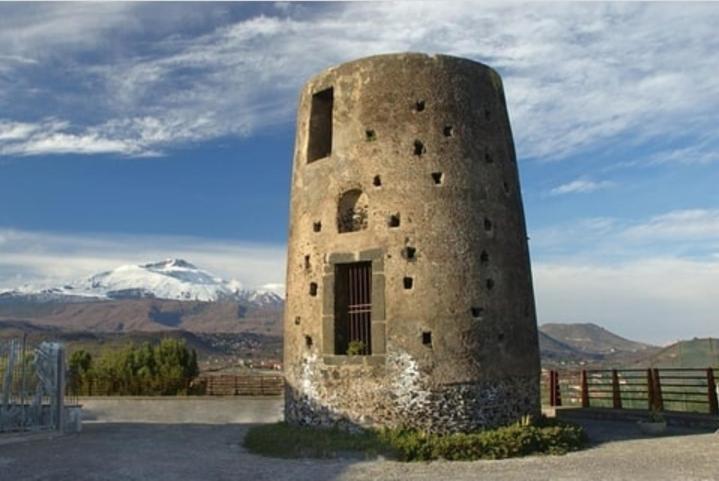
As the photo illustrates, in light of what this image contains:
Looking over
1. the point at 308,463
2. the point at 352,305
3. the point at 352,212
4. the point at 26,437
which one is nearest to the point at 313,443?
the point at 308,463

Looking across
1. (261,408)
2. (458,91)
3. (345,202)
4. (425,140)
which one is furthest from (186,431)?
(458,91)

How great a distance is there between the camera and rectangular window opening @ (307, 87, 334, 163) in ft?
68.7

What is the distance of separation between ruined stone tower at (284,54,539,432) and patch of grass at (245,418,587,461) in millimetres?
635

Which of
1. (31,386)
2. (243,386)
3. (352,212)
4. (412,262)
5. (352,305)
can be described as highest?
(352,212)

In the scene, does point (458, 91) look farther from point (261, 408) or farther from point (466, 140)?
point (261, 408)

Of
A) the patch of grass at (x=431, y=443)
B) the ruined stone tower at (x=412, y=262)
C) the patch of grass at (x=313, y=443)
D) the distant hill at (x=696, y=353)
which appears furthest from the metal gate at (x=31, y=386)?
the distant hill at (x=696, y=353)

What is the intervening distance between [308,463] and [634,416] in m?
11.0

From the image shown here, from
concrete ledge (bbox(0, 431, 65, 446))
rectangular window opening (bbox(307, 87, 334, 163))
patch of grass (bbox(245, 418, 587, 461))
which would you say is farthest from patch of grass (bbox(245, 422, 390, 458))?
rectangular window opening (bbox(307, 87, 334, 163))

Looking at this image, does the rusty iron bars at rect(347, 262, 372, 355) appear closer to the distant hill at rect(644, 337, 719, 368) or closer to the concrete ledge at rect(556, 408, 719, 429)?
the concrete ledge at rect(556, 408, 719, 429)

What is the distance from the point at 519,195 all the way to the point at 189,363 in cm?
1777

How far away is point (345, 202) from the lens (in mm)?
19547

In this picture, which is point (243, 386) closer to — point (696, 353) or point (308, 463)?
point (308, 463)

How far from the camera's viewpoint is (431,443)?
1652 cm

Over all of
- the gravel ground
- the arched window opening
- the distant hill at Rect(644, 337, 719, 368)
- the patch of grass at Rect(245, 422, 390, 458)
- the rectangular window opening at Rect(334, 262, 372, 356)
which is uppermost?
the arched window opening
